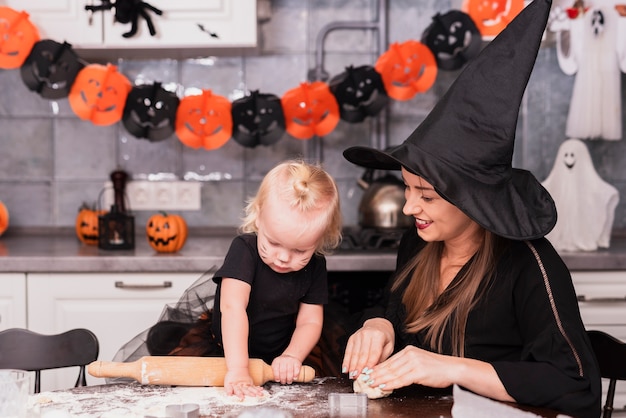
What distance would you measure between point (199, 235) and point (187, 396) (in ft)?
5.88

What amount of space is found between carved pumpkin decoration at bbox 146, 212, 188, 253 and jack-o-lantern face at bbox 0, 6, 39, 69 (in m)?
0.72

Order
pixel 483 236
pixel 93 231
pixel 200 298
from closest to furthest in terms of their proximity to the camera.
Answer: pixel 483 236 < pixel 200 298 < pixel 93 231

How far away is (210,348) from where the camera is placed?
72.8 inches

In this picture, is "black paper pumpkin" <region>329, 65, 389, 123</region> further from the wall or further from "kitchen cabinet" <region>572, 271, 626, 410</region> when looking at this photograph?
"kitchen cabinet" <region>572, 271, 626, 410</region>

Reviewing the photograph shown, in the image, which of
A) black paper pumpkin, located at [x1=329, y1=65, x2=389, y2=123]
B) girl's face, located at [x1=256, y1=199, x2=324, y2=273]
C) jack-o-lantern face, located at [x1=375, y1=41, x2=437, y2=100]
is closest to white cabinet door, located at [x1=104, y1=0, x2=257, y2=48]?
black paper pumpkin, located at [x1=329, y1=65, x2=389, y2=123]

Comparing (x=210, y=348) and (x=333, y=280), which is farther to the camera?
(x=333, y=280)

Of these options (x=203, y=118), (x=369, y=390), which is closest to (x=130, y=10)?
(x=203, y=118)

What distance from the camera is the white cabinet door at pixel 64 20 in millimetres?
2764

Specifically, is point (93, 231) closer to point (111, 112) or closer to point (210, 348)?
point (111, 112)

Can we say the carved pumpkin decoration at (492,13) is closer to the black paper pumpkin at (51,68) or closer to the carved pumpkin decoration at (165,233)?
the carved pumpkin decoration at (165,233)

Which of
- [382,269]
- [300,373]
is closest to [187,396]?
[300,373]

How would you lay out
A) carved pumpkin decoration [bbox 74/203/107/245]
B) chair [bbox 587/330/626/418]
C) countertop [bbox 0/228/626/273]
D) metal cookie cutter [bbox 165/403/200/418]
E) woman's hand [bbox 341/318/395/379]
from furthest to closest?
carved pumpkin decoration [bbox 74/203/107/245], countertop [bbox 0/228/626/273], chair [bbox 587/330/626/418], woman's hand [bbox 341/318/395/379], metal cookie cutter [bbox 165/403/200/418]

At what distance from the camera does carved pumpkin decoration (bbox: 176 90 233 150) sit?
9.17 feet

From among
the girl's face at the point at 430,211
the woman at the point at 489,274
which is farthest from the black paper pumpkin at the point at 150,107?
the girl's face at the point at 430,211
